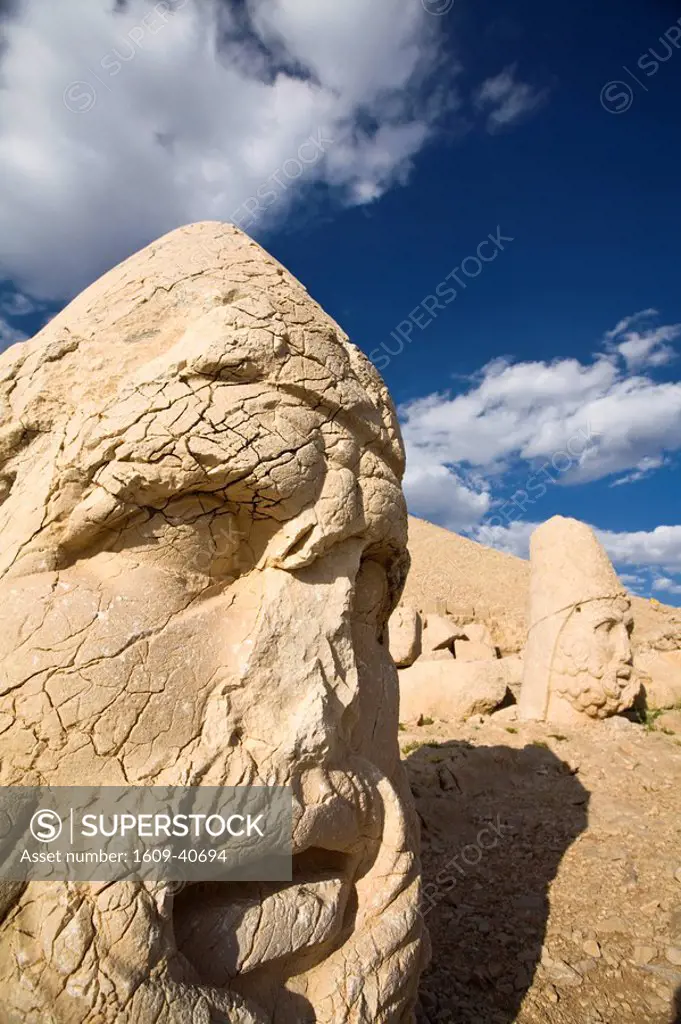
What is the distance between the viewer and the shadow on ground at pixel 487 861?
346cm

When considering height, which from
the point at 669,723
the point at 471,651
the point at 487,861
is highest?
the point at 471,651

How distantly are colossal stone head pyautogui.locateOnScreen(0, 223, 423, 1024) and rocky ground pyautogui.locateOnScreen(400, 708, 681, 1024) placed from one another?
1276mm

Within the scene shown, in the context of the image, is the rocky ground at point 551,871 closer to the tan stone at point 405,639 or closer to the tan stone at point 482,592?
the tan stone at point 405,639

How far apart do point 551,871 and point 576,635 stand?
396 centimetres

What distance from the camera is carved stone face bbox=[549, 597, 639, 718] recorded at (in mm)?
7805

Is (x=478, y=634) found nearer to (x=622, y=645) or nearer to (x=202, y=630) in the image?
(x=622, y=645)

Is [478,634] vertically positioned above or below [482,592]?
below

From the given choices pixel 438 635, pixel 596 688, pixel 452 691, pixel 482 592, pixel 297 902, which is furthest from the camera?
pixel 482 592

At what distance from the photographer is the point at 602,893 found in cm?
440

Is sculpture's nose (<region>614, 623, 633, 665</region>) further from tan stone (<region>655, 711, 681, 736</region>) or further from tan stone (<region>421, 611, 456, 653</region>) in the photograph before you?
tan stone (<region>421, 611, 456, 653</region>)

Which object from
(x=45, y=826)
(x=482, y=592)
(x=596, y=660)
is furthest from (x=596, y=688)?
(x=482, y=592)

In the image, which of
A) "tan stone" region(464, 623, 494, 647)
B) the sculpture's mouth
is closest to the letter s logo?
the sculpture's mouth

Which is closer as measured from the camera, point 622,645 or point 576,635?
point 622,645

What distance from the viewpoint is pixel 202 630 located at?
252 centimetres
